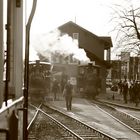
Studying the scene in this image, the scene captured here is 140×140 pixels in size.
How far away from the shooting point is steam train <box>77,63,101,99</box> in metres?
34.9

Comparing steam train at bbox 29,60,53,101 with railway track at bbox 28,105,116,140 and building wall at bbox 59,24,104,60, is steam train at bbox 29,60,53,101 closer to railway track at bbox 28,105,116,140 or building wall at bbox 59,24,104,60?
railway track at bbox 28,105,116,140

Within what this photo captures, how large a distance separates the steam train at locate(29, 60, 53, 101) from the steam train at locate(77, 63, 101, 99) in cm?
503

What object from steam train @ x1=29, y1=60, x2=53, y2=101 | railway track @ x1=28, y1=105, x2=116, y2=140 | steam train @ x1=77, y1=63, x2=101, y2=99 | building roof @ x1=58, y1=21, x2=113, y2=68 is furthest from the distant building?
railway track @ x1=28, y1=105, x2=116, y2=140

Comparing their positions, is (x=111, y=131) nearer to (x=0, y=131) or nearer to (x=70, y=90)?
(x=70, y=90)

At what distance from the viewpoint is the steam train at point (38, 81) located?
28766 millimetres

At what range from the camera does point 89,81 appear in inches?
1388

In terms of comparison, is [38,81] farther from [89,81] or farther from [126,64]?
[126,64]

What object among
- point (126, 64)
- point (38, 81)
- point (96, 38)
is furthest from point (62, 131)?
point (126, 64)

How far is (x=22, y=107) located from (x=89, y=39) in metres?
50.3

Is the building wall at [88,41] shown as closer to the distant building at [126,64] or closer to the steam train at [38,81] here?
the distant building at [126,64]

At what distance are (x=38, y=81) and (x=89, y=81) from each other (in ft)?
23.2

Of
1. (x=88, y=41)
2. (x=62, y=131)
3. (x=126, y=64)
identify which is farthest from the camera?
(x=126, y=64)

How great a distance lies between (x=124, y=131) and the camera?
46.5ft

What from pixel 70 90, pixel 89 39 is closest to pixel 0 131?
pixel 70 90
